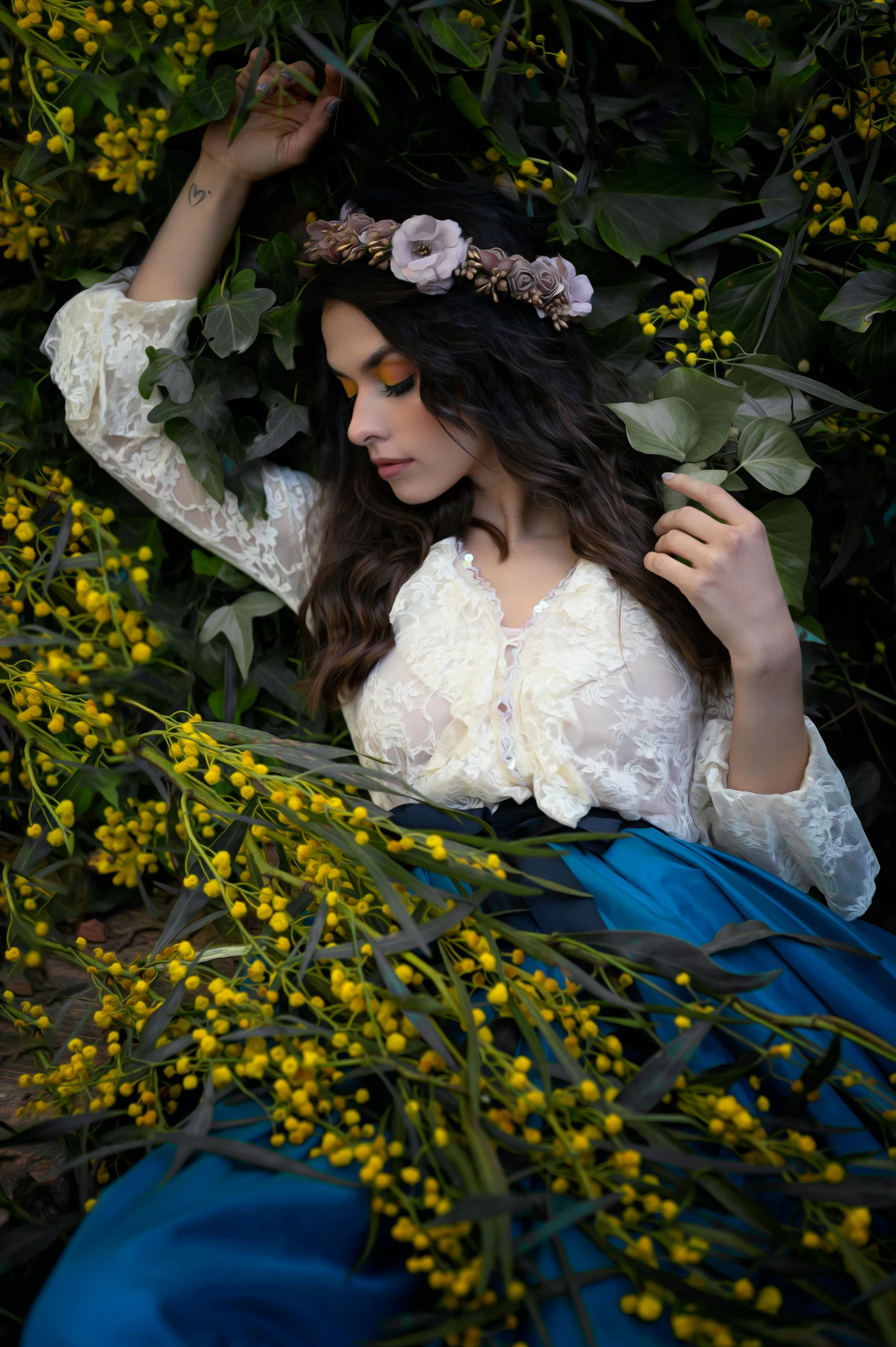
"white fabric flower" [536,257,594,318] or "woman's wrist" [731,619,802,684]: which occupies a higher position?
"white fabric flower" [536,257,594,318]

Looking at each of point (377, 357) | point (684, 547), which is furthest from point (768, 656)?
point (377, 357)

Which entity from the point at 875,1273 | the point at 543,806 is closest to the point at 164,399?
the point at 543,806

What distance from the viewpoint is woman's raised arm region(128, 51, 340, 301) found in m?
1.10

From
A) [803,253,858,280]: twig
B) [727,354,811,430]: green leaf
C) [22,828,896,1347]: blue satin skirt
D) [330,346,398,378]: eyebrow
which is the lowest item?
[22,828,896,1347]: blue satin skirt

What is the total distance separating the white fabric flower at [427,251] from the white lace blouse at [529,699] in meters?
0.30

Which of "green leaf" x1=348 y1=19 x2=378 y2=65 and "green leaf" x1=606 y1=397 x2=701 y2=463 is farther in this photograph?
"green leaf" x1=606 y1=397 x2=701 y2=463

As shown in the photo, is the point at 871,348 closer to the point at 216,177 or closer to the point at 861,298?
the point at 861,298

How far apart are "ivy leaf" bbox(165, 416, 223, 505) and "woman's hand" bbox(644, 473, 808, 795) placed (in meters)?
0.57

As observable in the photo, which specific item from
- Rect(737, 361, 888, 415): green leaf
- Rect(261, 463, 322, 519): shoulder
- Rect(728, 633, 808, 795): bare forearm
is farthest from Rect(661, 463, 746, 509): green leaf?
Rect(261, 463, 322, 519): shoulder

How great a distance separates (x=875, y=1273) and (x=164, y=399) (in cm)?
116

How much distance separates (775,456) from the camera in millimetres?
1131

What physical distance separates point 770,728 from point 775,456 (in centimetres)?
34

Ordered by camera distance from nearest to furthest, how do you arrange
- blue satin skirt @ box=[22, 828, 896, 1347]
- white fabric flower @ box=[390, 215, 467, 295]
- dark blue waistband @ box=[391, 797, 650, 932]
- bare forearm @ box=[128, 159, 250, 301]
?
blue satin skirt @ box=[22, 828, 896, 1347], dark blue waistband @ box=[391, 797, 650, 932], white fabric flower @ box=[390, 215, 467, 295], bare forearm @ box=[128, 159, 250, 301]

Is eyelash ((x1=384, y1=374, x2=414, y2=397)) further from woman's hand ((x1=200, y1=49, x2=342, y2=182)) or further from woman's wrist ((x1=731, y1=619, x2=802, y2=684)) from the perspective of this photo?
woman's wrist ((x1=731, y1=619, x2=802, y2=684))
